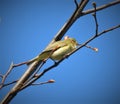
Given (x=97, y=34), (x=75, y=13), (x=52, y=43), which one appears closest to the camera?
(x=97, y=34)

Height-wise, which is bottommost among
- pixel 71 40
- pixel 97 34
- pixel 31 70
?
pixel 97 34

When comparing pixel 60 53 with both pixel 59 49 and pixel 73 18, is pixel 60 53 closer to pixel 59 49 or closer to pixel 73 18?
pixel 59 49

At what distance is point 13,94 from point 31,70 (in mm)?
166

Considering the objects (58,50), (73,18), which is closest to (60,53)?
(58,50)

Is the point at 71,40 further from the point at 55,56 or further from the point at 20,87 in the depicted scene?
the point at 20,87

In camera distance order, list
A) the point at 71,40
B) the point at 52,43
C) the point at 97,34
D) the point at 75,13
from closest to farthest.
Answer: the point at 97,34 < the point at 75,13 < the point at 52,43 < the point at 71,40

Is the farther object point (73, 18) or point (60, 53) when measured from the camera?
point (60, 53)

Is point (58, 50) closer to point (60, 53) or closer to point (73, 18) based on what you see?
point (60, 53)

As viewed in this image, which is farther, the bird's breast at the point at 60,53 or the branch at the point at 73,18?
the bird's breast at the point at 60,53

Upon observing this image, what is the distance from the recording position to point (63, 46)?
42.1 inches

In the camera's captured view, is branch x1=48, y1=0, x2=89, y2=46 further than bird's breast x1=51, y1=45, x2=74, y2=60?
No

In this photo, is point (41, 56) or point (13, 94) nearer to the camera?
point (13, 94)

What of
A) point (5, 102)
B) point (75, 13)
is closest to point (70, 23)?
point (75, 13)

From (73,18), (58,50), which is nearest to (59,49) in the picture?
(58,50)
